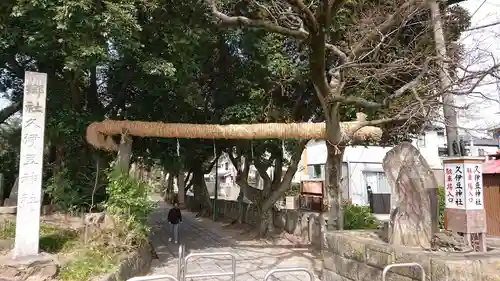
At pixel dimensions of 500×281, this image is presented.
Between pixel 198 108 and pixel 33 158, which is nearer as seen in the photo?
pixel 33 158

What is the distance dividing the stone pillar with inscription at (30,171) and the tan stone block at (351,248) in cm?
559

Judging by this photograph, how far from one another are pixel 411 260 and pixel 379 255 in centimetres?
79

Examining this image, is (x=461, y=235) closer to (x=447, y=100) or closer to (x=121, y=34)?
(x=447, y=100)

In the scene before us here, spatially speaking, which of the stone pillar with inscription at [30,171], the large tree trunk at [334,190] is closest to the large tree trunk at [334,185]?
the large tree trunk at [334,190]

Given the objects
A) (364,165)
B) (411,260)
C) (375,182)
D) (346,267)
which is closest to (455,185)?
(411,260)

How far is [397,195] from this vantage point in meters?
6.98

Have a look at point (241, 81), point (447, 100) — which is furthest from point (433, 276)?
point (241, 81)

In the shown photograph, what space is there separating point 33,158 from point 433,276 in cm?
687

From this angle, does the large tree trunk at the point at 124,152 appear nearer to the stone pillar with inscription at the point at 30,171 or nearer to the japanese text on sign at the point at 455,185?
the stone pillar with inscription at the point at 30,171

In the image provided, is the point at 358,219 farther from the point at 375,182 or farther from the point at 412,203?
the point at 375,182

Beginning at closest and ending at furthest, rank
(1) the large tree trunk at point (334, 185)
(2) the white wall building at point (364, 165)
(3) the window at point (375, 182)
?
(1) the large tree trunk at point (334, 185) → (2) the white wall building at point (364, 165) → (3) the window at point (375, 182)

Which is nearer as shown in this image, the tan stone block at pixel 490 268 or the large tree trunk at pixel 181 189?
the tan stone block at pixel 490 268

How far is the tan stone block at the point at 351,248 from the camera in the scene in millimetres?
7004

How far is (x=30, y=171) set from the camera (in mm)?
7332
